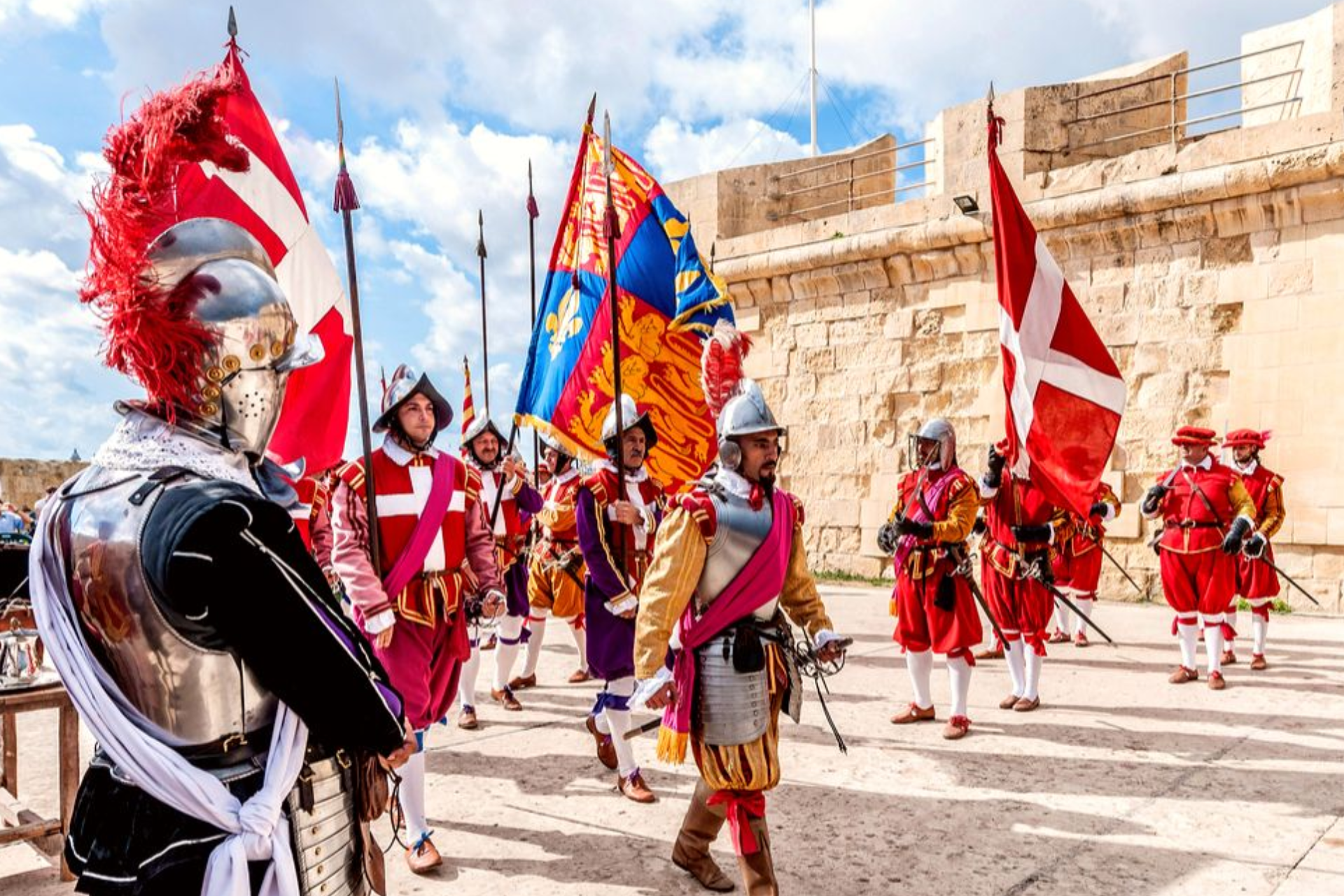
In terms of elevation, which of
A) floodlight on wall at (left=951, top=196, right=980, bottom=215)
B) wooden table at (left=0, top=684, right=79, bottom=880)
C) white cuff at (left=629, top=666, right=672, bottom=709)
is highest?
floodlight on wall at (left=951, top=196, right=980, bottom=215)

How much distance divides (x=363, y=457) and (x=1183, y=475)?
6489 millimetres

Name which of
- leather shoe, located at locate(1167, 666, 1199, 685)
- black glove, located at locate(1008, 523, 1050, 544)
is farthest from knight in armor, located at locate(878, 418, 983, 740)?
leather shoe, located at locate(1167, 666, 1199, 685)

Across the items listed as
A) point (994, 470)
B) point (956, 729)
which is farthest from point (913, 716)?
point (994, 470)

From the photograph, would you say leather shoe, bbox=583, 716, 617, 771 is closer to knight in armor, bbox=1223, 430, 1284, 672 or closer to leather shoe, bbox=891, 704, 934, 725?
leather shoe, bbox=891, 704, 934, 725

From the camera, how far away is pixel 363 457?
368 cm

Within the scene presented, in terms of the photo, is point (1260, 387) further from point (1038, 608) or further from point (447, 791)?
point (447, 791)

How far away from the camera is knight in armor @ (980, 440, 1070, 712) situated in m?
6.61

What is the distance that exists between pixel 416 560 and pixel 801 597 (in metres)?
1.55

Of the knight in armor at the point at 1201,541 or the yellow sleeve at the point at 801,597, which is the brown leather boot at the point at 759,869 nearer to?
the yellow sleeve at the point at 801,597

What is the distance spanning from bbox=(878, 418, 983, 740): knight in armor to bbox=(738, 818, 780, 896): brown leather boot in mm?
2760

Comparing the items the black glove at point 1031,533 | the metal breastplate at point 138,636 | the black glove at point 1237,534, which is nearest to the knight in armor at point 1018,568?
the black glove at point 1031,533

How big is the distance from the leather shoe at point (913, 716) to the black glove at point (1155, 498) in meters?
2.81

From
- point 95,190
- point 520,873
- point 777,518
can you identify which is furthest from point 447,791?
point 95,190

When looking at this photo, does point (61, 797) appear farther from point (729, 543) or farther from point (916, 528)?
point (916, 528)
